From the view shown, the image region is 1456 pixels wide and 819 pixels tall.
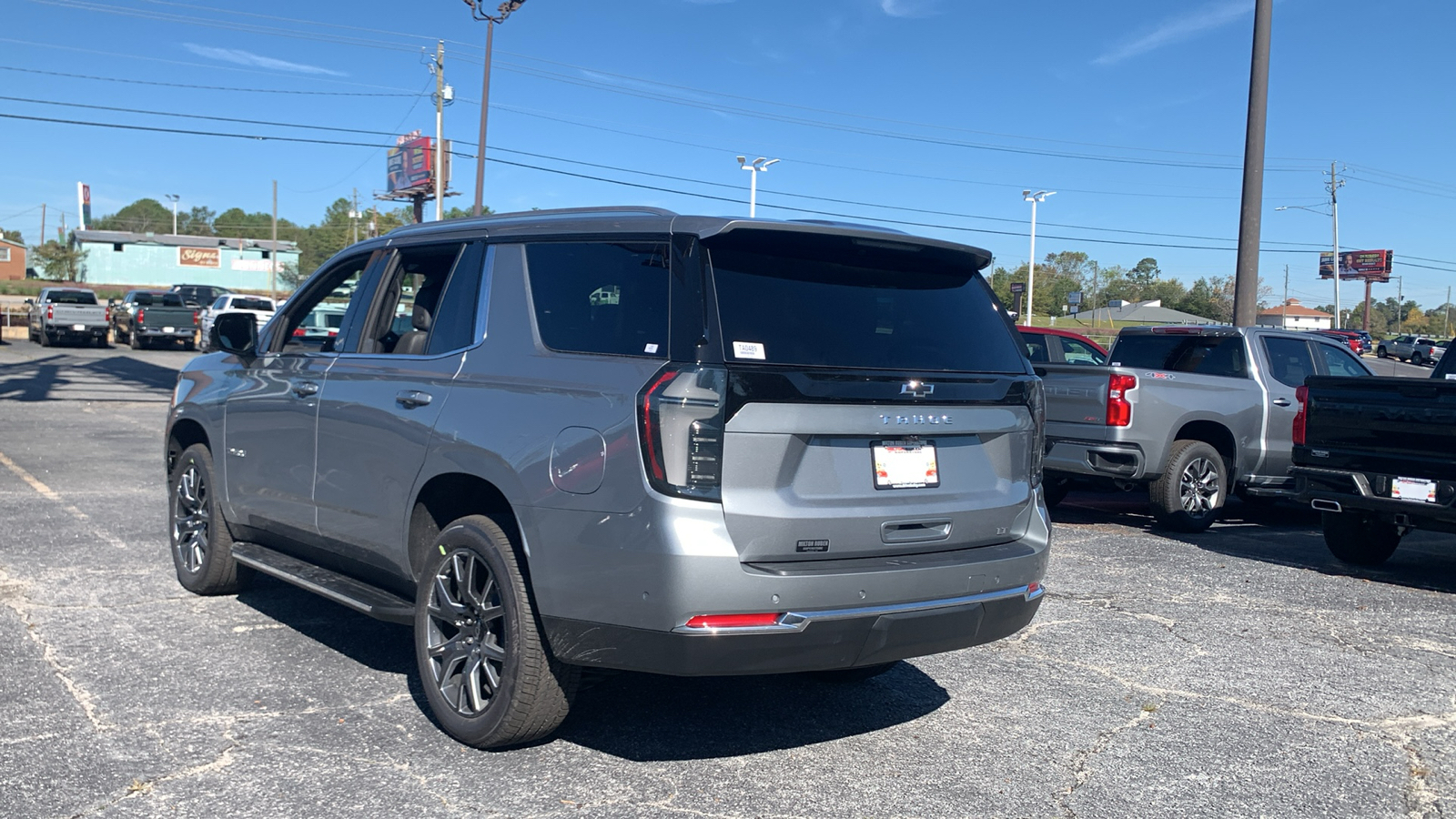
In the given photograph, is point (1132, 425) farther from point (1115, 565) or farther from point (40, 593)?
point (40, 593)

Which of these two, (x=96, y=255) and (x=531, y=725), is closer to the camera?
(x=531, y=725)

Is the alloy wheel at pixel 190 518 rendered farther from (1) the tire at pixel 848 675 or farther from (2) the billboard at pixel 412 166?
(2) the billboard at pixel 412 166

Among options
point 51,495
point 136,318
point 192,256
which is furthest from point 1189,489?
point 192,256

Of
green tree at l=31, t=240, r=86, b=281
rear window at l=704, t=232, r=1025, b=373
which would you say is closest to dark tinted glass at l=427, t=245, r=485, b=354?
rear window at l=704, t=232, r=1025, b=373

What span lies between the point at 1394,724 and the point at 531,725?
3506 mm

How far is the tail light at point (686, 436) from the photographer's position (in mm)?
3553

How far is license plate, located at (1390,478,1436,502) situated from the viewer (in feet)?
24.8

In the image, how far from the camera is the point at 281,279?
98.8 metres

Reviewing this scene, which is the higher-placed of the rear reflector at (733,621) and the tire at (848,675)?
the rear reflector at (733,621)

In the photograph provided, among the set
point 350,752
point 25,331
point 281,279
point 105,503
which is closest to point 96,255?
point 281,279

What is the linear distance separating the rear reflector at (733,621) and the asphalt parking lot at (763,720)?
0.63m

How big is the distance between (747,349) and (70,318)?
35.6 metres

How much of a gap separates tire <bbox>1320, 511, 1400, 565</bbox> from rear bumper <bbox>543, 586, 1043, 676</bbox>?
19.1 ft

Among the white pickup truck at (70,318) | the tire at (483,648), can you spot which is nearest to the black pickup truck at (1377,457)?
the tire at (483,648)
